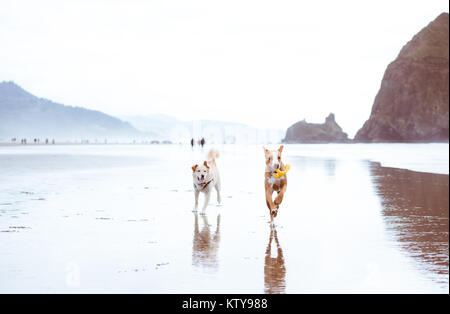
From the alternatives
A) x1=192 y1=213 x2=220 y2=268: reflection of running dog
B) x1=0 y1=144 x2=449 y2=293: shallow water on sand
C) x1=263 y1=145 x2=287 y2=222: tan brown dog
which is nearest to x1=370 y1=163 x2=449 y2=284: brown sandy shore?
x1=0 y1=144 x2=449 y2=293: shallow water on sand

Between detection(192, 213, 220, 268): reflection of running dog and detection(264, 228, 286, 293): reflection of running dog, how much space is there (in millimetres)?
660

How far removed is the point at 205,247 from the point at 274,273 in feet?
6.21

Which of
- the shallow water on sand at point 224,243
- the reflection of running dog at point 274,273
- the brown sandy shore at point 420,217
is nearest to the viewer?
the reflection of running dog at point 274,273

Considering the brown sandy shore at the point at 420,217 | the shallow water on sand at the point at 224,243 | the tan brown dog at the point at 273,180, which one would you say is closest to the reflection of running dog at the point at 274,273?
the shallow water on sand at the point at 224,243

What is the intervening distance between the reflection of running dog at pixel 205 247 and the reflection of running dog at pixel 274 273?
0.66 metres

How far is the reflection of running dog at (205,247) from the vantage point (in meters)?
7.43

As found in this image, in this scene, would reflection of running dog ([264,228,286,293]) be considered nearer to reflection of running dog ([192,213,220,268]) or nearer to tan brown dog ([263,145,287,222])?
reflection of running dog ([192,213,220,268])

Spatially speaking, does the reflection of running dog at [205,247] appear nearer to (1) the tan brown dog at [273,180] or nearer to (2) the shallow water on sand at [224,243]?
(2) the shallow water on sand at [224,243]

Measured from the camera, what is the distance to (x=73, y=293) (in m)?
5.95

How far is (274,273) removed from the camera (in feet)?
22.4

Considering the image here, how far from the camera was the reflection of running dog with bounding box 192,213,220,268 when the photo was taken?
743 centimetres
